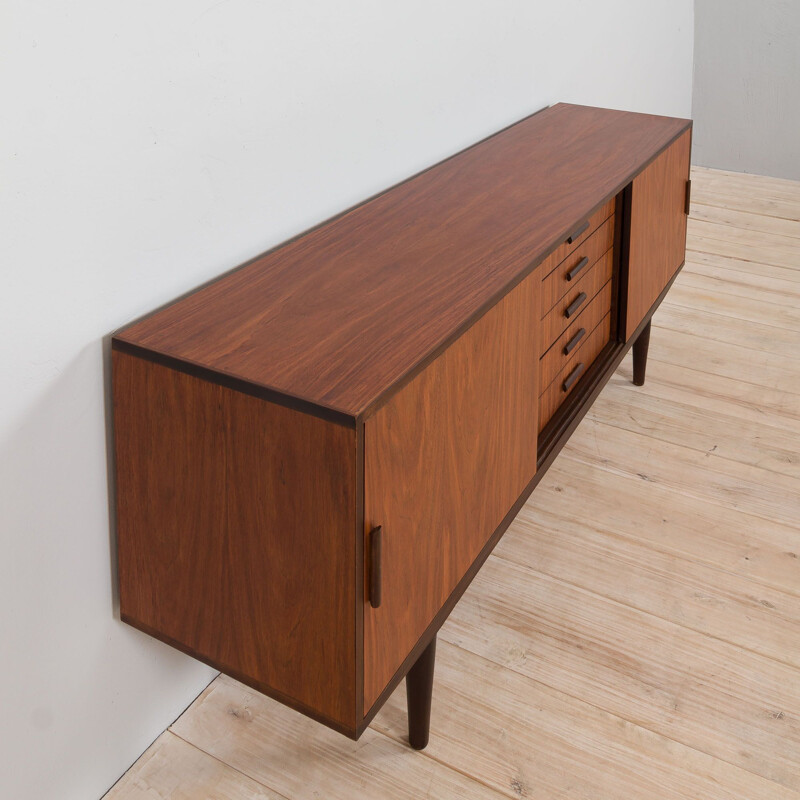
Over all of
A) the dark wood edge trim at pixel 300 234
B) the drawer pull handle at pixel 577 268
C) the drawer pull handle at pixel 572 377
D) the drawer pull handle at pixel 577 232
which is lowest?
the drawer pull handle at pixel 572 377

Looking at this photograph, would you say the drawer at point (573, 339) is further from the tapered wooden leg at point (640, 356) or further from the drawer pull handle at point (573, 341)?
the tapered wooden leg at point (640, 356)

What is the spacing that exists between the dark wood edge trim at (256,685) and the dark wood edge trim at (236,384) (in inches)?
16.3

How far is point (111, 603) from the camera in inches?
55.8

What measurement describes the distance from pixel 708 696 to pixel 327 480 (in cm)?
90

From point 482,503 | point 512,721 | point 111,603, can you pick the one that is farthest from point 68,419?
point 512,721

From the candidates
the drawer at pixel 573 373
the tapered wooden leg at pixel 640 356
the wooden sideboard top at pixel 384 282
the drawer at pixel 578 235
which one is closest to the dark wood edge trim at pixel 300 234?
the wooden sideboard top at pixel 384 282

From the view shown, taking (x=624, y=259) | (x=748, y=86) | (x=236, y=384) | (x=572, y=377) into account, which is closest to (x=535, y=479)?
(x=572, y=377)

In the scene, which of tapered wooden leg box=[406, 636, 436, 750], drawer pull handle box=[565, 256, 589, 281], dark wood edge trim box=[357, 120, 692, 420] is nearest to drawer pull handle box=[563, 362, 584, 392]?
drawer pull handle box=[565, 256, 589, 281]

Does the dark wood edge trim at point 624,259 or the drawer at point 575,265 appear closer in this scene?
the drawer at point 575,265

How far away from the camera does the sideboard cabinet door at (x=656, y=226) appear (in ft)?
7.00

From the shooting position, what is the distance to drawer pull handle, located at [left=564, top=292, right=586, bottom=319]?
6.03 feet

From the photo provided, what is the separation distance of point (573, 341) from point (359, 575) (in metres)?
0.89

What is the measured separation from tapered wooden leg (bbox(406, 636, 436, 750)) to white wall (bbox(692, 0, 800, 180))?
3316 millimetres

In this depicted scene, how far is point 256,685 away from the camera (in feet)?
4.40
